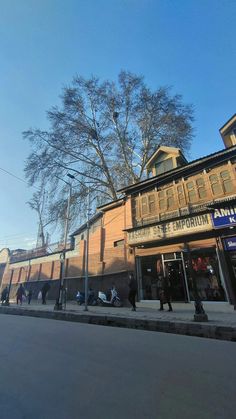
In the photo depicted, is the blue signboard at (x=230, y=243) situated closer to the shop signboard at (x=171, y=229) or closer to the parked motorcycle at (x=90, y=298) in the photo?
the shop signboard at (x=171, y=229)

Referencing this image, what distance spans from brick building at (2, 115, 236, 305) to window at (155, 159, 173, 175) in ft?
0.25

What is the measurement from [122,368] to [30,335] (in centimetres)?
420

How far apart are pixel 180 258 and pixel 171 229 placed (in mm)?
1713

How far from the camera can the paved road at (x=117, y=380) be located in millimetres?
2934

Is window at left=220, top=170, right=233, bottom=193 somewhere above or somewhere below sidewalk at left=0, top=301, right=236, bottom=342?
above

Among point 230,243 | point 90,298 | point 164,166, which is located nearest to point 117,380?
point 230,243

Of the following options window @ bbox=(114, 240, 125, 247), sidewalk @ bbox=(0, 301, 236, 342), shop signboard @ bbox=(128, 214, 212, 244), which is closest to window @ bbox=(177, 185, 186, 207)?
shop signboard @ bbox=(128, 214, 212, 244)

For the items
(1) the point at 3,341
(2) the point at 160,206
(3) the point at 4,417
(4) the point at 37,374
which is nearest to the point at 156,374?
(4) the point at 37,374

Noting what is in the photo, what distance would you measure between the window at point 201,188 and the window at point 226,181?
1084 millimetres

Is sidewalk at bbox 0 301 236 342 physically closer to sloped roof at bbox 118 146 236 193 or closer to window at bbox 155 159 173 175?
sloped roof at bbox 118 146 236 193

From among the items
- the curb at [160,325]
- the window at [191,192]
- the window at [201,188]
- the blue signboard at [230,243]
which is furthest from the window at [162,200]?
the curb at [160,325]

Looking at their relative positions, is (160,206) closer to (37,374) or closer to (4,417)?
(37,374)

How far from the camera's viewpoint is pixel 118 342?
A: 6.31 m

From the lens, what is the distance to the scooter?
1533cm
